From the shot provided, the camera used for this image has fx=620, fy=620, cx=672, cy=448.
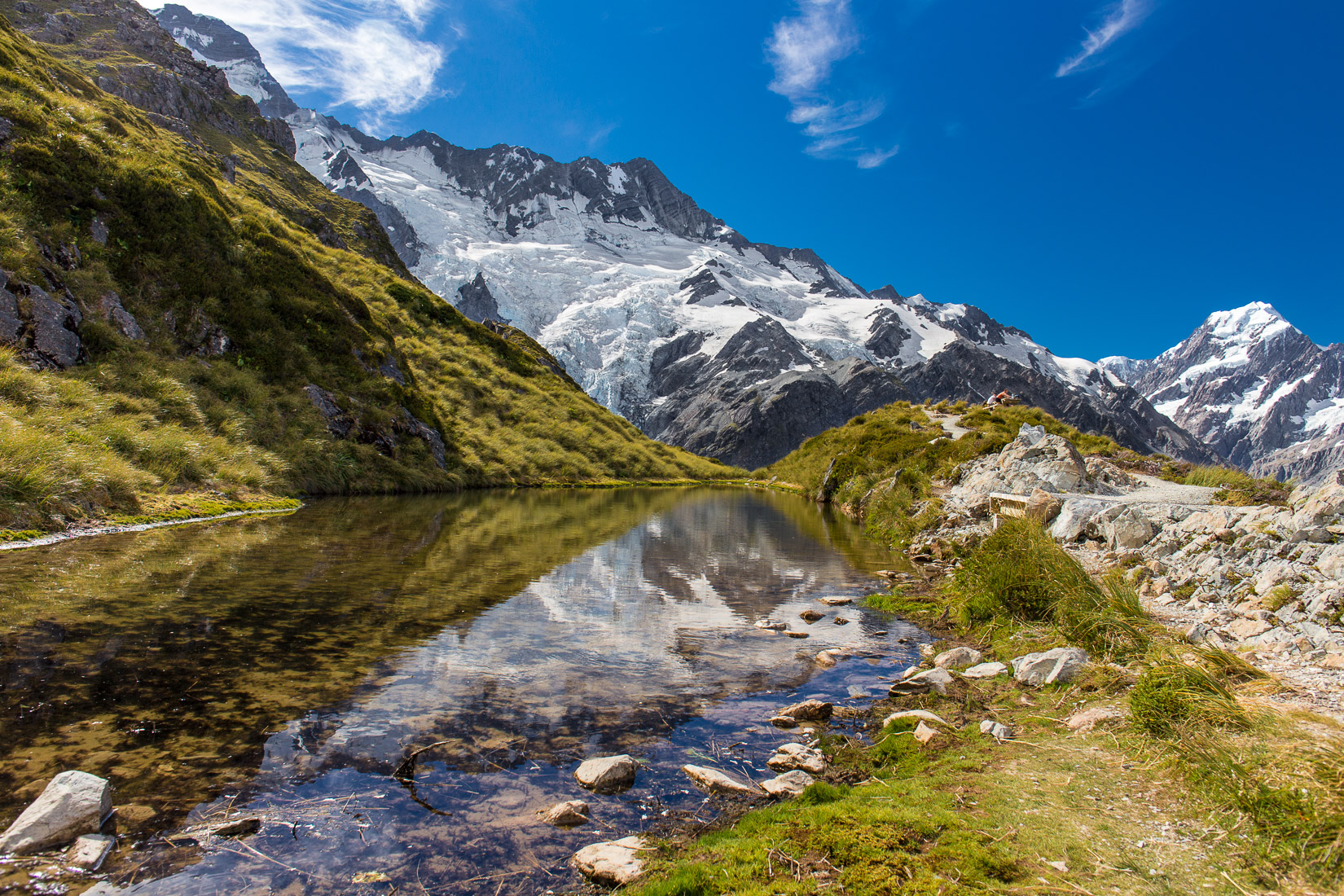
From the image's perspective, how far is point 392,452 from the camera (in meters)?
38.2

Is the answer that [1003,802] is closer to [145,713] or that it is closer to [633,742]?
[633,742]

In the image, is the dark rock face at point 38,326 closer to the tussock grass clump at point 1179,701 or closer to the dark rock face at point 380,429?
the dark rock face at point 380,429

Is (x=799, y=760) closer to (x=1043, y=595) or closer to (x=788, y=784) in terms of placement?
(x=788, y=784)

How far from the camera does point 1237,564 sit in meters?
9.73

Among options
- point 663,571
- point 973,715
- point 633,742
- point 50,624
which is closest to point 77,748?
point 50,624

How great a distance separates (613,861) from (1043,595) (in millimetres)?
9239

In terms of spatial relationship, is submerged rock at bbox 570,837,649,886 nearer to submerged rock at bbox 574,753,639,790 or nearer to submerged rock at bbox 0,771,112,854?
submerged rock at bbox 574,753,639,790

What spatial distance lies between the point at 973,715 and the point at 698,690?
3.38 meters

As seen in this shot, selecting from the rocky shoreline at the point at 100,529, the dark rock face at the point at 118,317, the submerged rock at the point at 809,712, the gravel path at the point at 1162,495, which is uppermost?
the dark rock face at the point at 118,317

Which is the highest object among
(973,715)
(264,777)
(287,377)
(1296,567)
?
(287,377)

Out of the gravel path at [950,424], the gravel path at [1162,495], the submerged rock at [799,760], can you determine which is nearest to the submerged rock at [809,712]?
the submerged rock at [799,760]

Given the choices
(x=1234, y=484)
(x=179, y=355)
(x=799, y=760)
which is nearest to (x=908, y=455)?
(x=1234, y=484)

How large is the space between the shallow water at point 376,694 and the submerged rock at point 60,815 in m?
0.27

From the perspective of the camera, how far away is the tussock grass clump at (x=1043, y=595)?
27.7 ft
